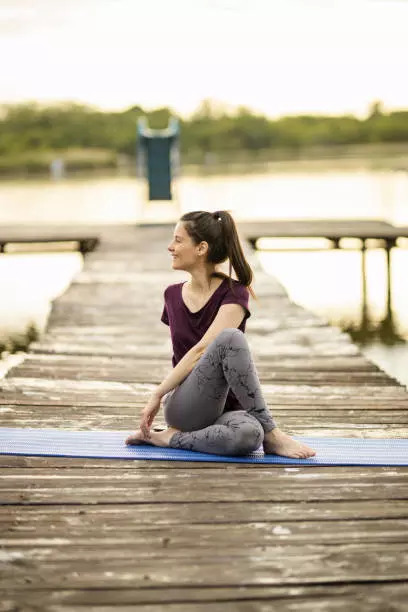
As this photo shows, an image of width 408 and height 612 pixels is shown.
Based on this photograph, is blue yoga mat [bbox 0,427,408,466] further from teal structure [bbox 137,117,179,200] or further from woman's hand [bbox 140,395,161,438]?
teal structure [bbox 137,117,179,200]

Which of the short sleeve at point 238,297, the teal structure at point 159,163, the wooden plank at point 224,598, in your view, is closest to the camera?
the wooden plank at point 224,598

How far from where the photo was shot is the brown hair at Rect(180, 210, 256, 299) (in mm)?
2973

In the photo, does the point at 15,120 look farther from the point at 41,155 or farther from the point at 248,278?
the point at 248,278

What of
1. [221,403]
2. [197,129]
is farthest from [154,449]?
[197,129]

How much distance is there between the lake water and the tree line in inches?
78.6

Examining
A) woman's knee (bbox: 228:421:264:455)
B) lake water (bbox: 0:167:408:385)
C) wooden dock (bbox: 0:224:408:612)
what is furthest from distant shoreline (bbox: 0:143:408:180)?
woman's knee (bbox: 228:421:264:455)

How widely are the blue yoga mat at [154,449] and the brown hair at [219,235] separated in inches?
20.1

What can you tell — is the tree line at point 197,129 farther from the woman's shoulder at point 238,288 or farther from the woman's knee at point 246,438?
the woman's knee at point 246,438

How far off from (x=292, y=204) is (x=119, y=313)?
14901mm

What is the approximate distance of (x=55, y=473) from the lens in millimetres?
2838

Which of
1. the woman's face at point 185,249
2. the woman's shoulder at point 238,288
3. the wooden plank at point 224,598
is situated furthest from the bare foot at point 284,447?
the wooden plank at point 224,598

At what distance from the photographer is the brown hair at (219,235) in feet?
9.75

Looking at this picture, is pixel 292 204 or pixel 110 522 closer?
pixel 110 522

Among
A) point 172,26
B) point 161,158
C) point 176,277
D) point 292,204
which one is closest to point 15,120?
point 172,26
